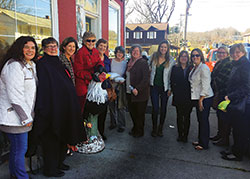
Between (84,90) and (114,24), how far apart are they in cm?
556

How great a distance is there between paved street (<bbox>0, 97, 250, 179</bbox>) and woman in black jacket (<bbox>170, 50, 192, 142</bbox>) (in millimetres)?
557

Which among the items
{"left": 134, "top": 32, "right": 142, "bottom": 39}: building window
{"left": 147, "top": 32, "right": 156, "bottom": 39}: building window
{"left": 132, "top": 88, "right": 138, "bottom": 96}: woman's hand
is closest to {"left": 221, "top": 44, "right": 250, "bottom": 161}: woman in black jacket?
{"left": 132, "top": 88, "right": 138, "bottom": 96}: woman's hand

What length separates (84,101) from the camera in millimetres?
3209

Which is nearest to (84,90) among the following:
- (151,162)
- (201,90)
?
→ (151,162)

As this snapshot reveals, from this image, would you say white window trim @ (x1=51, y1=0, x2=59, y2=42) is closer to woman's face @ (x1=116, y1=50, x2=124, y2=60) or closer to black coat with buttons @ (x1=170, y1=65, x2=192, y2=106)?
woman's face @ (x1=116, y1=50, x2=124, y2=60)

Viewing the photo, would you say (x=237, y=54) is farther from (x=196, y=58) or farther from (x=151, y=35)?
(x=151, y=35)

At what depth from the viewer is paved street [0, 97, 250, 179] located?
286cm

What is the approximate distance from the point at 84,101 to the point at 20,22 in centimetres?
187

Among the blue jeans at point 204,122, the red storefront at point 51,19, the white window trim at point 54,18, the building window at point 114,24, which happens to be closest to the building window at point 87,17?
the red storefront at point 51,19

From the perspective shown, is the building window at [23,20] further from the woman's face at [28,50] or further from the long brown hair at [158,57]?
the long brown hair at [158,57]

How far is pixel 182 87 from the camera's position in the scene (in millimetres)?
3762

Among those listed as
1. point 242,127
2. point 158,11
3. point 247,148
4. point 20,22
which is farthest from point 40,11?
point 158,11

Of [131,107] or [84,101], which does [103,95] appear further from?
[131,107]

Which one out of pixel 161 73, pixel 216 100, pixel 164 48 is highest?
pixel 164 48
